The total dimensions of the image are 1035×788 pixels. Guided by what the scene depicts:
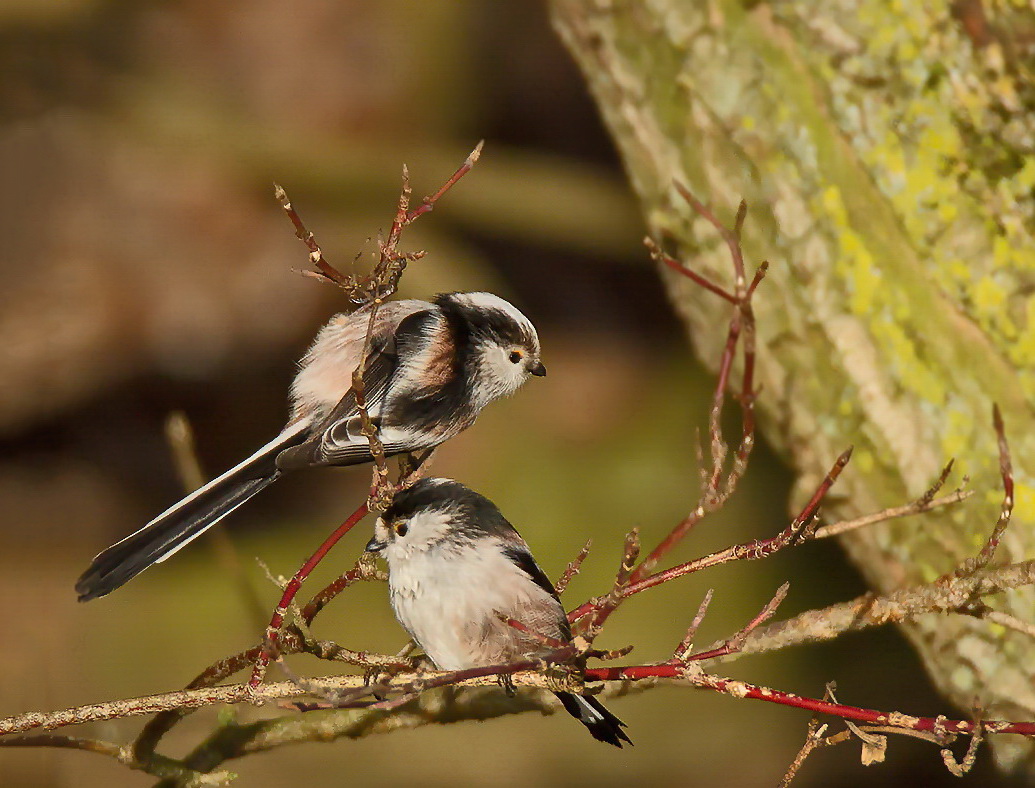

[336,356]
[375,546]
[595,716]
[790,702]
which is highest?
[336,356]

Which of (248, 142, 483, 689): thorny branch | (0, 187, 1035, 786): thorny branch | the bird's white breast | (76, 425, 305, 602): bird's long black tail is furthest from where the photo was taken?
the bird's white breast

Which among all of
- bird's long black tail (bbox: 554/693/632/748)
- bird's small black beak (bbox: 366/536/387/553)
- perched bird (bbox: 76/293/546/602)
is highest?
perched bird (bbox: 76/293/546/602)

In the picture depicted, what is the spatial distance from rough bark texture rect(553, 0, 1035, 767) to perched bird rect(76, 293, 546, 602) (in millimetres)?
867

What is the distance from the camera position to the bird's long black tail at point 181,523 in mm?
1763

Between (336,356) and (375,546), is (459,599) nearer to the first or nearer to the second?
(375,546)

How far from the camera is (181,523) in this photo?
6.82 ft

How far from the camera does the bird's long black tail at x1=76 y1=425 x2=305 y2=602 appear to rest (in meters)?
1.76

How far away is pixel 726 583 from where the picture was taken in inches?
205

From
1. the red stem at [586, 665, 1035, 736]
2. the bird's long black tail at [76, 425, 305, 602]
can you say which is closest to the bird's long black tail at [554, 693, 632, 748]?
the red stem at [586, 665, 1035, 736]

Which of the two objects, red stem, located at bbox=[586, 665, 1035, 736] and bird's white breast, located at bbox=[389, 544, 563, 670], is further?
bird's white breast, located at bbox=[389, 544, 563, 670]

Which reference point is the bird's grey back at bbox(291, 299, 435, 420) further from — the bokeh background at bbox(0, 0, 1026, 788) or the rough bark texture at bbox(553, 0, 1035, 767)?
the bokeh background at bbox(0, 0, 1026, 788)

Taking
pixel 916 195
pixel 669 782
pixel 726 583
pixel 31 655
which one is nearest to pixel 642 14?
pixel 916 195

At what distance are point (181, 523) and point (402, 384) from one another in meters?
0.54

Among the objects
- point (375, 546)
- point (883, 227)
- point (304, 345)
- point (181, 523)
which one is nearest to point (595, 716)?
point (375, 546)
